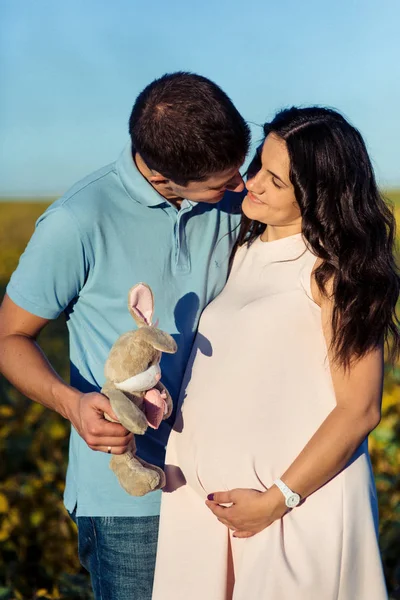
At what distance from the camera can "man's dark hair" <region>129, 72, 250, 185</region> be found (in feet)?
8.57

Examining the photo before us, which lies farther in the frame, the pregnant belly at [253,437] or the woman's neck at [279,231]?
the woman's neck at [279,231]

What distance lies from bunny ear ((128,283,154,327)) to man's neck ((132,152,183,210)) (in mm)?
463

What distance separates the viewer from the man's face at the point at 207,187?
8.84 feet

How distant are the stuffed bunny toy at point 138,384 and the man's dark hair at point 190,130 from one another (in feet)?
1.49

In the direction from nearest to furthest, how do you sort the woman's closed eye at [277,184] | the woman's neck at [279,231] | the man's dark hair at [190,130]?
the man's dark hair at [190,130] → the woman's closed eye at [277,184] → the woman's neck at [279,231]

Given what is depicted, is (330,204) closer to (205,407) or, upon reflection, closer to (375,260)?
(375,260)

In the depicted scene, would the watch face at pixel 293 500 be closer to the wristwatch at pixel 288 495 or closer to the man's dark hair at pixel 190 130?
the wristwatch at pixel 288 495

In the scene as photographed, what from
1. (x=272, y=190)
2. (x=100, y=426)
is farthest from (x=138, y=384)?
(x=272, y=190)

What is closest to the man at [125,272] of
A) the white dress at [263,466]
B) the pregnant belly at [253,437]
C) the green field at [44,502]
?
the white dress at [263,466]

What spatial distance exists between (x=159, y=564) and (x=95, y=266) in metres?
1.00

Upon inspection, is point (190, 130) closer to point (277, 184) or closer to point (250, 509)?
point (277, 184)

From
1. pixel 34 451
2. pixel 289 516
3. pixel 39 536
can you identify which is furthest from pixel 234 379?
pixel 34 451

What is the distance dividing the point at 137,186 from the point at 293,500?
113 cm

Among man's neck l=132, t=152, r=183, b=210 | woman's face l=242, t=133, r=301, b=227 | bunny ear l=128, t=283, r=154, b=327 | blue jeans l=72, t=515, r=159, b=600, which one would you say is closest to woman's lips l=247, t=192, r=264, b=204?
woman's face l=242, t=133, r=301, b=227
